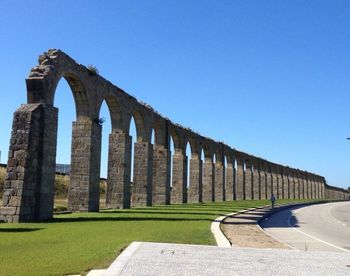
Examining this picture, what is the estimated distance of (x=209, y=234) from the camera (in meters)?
12.6

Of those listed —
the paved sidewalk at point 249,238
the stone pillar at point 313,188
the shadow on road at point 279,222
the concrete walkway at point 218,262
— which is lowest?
the concrete walkway at point 218,262

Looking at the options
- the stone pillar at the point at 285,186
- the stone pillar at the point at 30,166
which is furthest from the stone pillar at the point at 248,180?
the stone pillar at the point at 30,166

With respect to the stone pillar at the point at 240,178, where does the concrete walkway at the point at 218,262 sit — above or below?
below

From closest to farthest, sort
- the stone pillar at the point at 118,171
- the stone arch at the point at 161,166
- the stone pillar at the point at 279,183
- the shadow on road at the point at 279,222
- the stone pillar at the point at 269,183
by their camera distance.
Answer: the shadow on road at the point at 279,222
the stone pillar at the point at 118,171
the stone arch at the point at 161,166
the stone pillar at the point at 269,183
the stone pillar at the point at 279,183

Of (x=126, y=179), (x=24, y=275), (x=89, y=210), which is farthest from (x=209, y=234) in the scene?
(x=126, y=179)

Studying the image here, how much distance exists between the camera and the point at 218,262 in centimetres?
791

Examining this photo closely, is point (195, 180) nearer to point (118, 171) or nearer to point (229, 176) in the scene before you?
point (229, 176)

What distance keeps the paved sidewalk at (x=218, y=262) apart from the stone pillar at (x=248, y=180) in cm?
5350

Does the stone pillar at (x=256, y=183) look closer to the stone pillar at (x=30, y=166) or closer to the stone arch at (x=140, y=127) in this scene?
the stone arch at (x=140, y=127)

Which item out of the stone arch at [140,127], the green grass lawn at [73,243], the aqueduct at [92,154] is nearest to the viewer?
the green grass lawn at [73,243]

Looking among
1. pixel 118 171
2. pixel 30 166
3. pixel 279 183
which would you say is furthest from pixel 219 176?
pixel 30 166

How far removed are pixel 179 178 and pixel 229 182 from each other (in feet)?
56.2

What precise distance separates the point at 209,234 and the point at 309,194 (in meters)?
90.9

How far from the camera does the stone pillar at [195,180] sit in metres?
43.1
